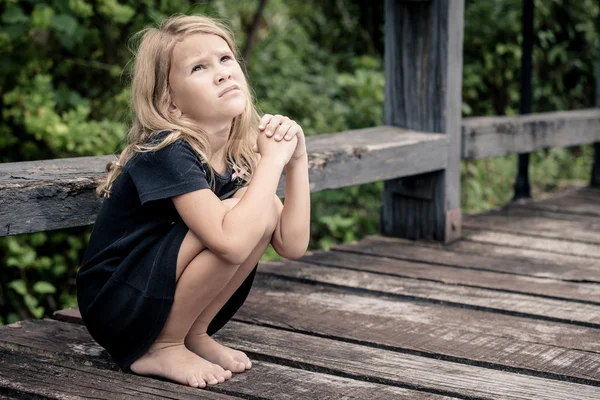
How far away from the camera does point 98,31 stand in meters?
5.24

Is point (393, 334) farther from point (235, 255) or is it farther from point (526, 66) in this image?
point (526, 66)

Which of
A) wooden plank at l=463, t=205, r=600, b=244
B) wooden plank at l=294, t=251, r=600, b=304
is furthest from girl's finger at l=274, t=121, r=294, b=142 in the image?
wooden plank at l=463, t=205, r=600, b=244

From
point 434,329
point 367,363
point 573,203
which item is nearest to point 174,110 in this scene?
point 367,363

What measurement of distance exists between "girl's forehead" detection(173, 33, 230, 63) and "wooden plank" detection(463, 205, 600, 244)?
244 cm

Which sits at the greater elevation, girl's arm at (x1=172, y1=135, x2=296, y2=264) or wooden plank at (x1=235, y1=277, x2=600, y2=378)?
girl's arm at (x1=172, y1=135, x2=296, y2=264)

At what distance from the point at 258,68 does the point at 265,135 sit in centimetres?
414

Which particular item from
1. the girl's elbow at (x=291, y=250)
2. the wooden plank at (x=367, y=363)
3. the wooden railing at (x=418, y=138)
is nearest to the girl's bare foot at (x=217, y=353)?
the wooden plank at (x=367, y=363)

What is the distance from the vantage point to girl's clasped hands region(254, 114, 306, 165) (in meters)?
2.29

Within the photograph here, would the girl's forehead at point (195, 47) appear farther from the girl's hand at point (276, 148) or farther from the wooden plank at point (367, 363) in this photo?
the wooden plank at point (367, 363)

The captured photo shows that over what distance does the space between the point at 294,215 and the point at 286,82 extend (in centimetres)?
392

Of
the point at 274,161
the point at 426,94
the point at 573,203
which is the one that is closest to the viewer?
the point at 274,161

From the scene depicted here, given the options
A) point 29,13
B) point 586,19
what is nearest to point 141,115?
point 29,13

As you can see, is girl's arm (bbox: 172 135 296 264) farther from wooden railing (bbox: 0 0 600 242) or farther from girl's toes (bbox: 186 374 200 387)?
wooden railing (bbox: 0 0 600 242)

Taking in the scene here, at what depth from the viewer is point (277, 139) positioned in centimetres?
230
